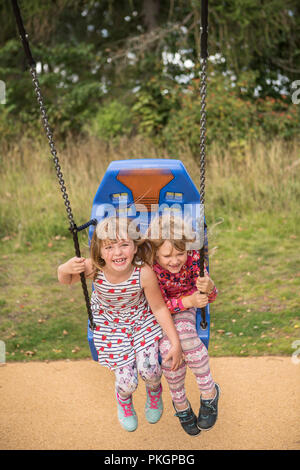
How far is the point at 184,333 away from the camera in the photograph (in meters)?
2.62

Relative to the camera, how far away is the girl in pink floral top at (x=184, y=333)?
8.48 ft

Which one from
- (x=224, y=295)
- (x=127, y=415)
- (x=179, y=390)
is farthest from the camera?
(x=224, y=295)

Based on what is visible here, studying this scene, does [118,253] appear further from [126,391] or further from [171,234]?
[126,391]

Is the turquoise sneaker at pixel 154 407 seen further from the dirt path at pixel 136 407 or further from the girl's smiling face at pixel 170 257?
the girl's smiling face at pixel 170 257

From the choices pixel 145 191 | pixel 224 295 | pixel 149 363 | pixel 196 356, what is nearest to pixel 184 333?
pixel 196 356

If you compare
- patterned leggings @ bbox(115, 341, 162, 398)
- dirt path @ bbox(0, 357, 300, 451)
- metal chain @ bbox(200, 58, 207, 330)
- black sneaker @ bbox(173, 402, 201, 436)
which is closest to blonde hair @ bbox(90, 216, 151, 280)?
metal chain @ bbox(200, 58, 207, 330)

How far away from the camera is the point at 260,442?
2.75m

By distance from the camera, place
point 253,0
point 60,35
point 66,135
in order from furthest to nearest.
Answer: point 60,35, point 66,135, point 253,0

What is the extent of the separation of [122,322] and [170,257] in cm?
43

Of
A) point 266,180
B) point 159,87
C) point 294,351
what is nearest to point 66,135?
point 159,87

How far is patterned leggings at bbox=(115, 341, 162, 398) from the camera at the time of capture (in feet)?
8.43

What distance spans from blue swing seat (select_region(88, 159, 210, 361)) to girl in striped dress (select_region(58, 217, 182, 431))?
1.30 ft
